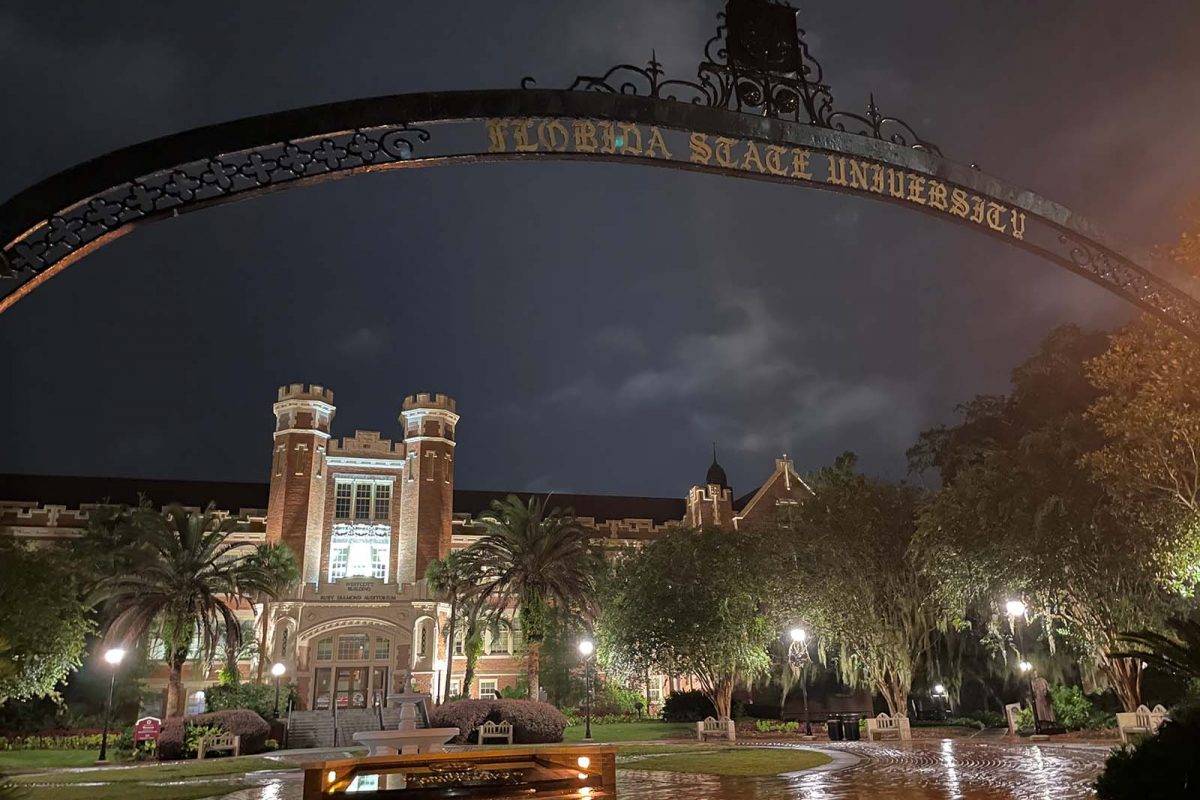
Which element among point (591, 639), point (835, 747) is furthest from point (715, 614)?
point (835, 747)

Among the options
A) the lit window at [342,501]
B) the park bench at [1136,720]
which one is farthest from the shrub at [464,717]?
the lit window at [342,501]

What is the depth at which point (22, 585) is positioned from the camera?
3019cm

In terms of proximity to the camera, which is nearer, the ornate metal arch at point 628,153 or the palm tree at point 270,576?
the ornate metal arch at point 628,153

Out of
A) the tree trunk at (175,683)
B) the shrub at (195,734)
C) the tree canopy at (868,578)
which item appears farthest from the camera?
the tree trunk at (175,683)

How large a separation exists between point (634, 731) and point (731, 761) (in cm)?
1867

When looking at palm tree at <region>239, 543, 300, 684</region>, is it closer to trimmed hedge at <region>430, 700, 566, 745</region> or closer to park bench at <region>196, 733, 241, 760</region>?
park bench at <region>196, 733, 241, 760</region>

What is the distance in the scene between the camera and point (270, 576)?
41.4m

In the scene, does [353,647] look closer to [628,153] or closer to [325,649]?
[325,649]

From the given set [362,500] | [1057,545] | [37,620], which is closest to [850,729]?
[1057,545]

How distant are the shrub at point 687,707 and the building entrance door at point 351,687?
1707cm

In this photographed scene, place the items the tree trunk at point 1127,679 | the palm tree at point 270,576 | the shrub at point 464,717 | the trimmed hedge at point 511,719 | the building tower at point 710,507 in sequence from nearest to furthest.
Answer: the tree trunk at point 1127,679
the shrub at point 464,717
the trimmed hedge at point 511,719
the palm tree at point 270,576
the building tower at point 710,507

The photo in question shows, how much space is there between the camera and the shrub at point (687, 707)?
1677 inches

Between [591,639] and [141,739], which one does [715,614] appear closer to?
[591,639]

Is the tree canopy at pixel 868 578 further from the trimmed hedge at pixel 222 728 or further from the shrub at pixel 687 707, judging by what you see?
the trimmed hedge at pixel 222 728
